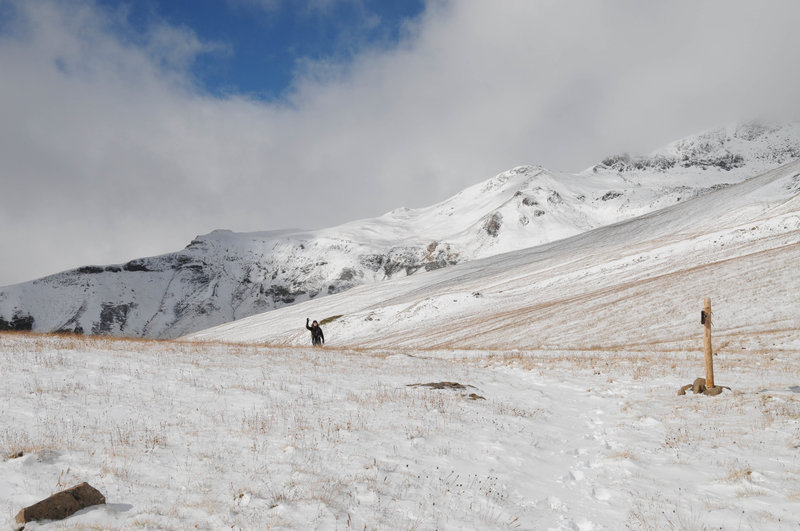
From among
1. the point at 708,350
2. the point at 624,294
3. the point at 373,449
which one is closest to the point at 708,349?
the point at 708,350

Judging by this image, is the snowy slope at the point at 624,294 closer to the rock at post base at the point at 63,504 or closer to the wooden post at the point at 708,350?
the wooden post at the point at 708,350

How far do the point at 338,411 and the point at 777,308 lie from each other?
40.2 metres

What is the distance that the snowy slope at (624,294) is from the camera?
138ft

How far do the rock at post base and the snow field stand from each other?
0.55 feet

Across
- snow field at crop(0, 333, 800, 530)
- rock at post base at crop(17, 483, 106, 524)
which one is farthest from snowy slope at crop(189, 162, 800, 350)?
rock at post base at crop(17, 483, 106, 524)

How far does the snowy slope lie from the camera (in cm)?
4219

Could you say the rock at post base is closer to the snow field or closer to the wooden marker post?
the snow field

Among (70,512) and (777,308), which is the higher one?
(777,308)

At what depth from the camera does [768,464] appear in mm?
10656

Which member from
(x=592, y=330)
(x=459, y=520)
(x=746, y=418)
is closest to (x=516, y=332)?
(x=592, y=330)

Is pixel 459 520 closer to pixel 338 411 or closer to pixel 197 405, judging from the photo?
pixel 338 411

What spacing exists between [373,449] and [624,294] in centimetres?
5180

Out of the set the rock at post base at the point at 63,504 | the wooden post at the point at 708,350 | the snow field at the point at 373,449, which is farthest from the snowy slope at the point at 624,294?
the rock at post base at the point at 63,504

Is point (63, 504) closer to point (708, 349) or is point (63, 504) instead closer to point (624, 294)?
point (708, 349)
